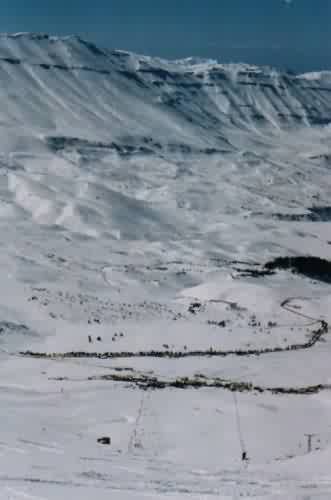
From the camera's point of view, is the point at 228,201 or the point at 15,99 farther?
the point at 15,99

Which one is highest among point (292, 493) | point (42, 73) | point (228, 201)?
point (42, 73)

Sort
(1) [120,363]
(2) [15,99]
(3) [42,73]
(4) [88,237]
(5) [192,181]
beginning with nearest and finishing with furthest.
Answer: (1) [120,363]
(4) [88,237]
(5) [192,181]
(2) [15,99]
(3) [42,73]

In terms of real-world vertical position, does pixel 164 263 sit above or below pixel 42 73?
below

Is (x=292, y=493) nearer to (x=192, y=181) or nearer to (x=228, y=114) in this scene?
(x=192, y=181)

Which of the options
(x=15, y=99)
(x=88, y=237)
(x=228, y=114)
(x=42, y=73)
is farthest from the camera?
(x=228, y=114)

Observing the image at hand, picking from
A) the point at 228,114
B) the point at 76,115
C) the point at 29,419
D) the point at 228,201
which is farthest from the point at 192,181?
the point at 29,419

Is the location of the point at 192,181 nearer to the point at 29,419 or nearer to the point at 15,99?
the point at 15,99
